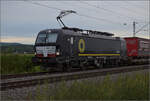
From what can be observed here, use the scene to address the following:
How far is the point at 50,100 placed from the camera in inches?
250

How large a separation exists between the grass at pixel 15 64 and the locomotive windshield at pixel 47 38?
2.09 meters

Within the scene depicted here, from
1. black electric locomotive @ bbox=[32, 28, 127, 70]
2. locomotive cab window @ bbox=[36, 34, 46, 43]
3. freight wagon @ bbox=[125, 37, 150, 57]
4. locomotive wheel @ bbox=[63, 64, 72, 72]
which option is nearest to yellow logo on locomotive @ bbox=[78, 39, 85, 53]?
black electric locomotive @ bbox=[32, 28, 127, 70]

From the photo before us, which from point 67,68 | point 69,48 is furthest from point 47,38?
point 67,68

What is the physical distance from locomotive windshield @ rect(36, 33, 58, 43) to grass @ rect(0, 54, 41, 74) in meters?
2.09

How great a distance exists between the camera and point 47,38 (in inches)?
654

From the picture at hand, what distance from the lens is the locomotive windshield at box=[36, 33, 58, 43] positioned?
53.4 ft

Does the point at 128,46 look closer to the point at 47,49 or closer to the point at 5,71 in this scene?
the point at 47,49

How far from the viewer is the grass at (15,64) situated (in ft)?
53.8

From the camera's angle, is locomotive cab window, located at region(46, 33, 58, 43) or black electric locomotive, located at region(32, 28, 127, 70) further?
locomotive cab window, located at region(46, 33, 58, 43)

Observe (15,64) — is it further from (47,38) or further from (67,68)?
(67,68)

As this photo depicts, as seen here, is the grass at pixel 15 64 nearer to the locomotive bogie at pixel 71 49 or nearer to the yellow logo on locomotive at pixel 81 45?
the locomotive bogie at pixel 71 49

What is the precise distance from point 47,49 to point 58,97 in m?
9.44

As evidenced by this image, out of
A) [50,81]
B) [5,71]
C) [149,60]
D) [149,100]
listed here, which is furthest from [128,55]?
[149,100]

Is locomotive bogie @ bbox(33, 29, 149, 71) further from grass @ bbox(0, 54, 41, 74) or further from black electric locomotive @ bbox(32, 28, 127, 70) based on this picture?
grass @ bbox(0, 54, 41, 74)
